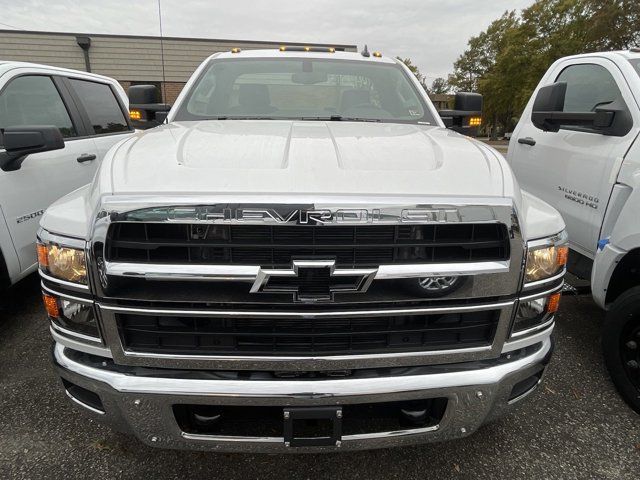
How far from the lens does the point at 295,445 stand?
159cm

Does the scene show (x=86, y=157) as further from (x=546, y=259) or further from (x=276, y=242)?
(x=546, y=259)

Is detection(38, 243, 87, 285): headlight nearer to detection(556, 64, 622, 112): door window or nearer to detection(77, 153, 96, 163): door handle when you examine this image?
detection(77, 153, 96, 163): door handle

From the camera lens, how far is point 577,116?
317 centimetres

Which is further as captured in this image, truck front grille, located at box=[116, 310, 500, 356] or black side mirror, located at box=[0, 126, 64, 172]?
black side mirror, located at box=[0, 126, 64, 172]

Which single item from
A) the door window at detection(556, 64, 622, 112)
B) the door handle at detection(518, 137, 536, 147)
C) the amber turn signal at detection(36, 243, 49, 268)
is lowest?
the amber turn signal at detection(36, 243, 49, 268)

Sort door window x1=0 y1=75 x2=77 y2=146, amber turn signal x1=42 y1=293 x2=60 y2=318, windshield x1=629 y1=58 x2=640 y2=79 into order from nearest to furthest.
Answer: amber turn signal x1=42 y1=293 x2=60 y2=318
windshield x1=629 y1=58 x2=640 y2=79
door window x1=0 y1=75 x2=77 y2=146

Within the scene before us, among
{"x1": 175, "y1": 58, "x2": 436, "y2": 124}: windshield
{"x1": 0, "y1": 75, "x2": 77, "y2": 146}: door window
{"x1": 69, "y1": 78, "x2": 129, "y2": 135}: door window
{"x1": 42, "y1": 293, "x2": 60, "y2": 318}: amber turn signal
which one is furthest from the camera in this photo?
{"x1": 69, "y1": 78, "x2": 129, "y2": 135}: door window

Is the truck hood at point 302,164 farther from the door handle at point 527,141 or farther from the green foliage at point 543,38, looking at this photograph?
the green foliage at point 543,38

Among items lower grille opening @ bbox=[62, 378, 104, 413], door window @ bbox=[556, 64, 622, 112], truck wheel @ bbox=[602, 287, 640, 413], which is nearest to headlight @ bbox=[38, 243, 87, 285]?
lower grille opening @ bbox=[62, 378, 104, 413]

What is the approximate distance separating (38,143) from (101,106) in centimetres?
199

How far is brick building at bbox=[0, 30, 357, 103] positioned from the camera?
1778cm

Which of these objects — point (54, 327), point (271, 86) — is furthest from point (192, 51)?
point (54, 327)

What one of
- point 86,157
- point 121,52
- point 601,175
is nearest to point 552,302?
point 601,175

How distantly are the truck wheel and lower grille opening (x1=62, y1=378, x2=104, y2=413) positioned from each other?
2772 millimetres
